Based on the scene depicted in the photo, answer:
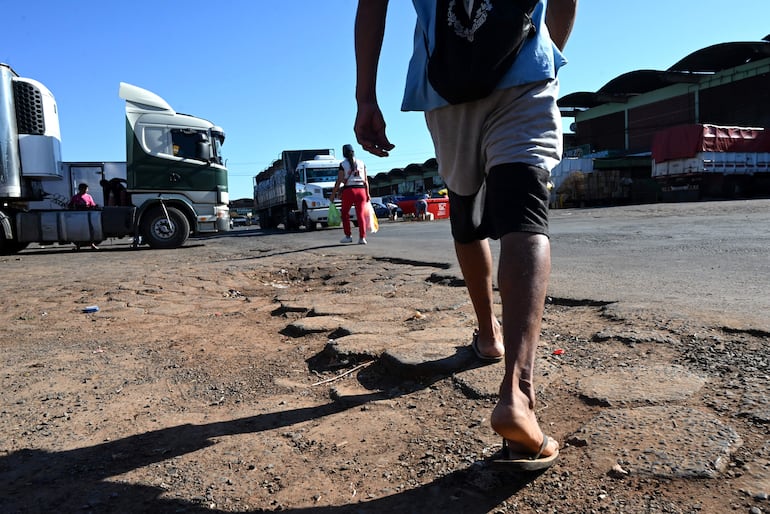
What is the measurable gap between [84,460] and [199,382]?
0.68 meters

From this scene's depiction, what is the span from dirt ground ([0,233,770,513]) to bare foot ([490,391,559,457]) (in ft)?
0.29

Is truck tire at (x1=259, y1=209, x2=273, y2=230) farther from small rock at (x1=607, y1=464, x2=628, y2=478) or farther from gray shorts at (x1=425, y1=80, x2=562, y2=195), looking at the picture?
small rock at (x1=607, y1=464, x2=628, y2=478)

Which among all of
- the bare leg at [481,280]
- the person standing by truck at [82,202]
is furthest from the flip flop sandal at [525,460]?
the person standing by truck at [82,202]

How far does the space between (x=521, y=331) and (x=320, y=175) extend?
59.7ft

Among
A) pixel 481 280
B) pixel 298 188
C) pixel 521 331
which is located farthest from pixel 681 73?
pixel 521 331

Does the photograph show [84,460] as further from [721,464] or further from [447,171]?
[721,464]

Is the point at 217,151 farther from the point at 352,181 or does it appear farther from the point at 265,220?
the point at 265,220

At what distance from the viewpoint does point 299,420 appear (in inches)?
70.8

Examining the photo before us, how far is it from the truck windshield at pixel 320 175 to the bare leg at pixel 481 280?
57.0 feet

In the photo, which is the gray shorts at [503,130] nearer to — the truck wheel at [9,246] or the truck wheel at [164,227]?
the truck wheel at [164,227]

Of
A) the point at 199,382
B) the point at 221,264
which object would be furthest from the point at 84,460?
the point at 221,264

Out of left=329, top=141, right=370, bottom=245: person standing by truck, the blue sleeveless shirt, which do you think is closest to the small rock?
the blue sleeveless shirt

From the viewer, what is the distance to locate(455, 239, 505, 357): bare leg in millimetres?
1907

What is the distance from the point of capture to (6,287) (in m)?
5.24
